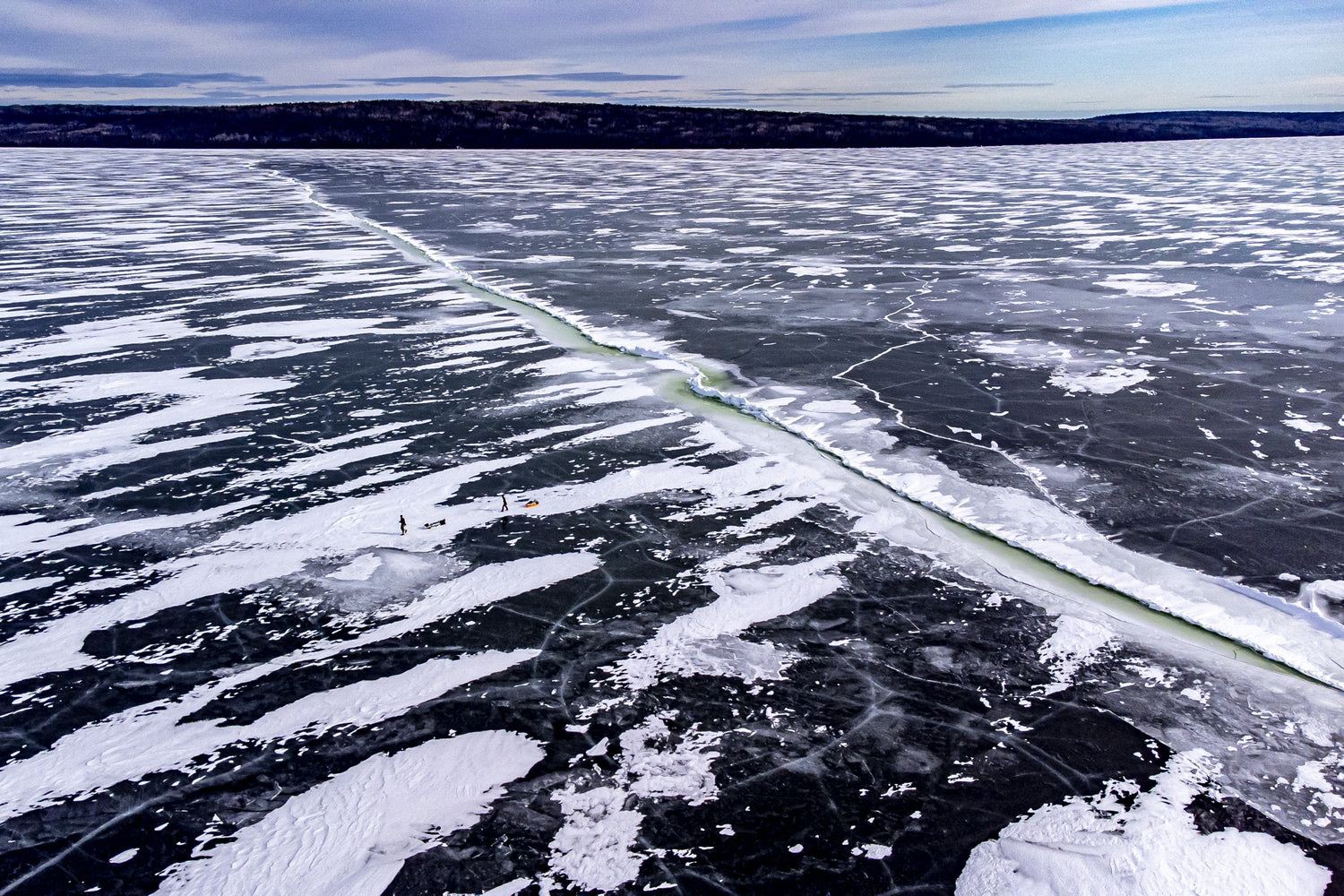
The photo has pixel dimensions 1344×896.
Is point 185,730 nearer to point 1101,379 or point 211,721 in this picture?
point 211,721

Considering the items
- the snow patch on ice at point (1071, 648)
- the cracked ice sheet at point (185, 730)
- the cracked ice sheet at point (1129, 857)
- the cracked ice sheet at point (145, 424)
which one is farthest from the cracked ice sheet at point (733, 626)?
the cracked ice sheet at point (145, 424)

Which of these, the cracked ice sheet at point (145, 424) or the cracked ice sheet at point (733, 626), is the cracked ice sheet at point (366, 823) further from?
the cracked ice sheet at point (145, 424)

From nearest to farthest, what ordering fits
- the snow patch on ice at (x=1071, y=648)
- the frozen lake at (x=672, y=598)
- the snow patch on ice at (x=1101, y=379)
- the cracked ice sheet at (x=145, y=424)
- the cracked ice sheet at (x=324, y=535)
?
1. the frozen lake at (x=672, y=598)
2. the snow patch on ice at (x=1071, y=648)
3. the cracked ice sheet at (x=324, y=535)
4. the cracked ice sheet at (x=145, y=424)
5. the snow patch on ice at (x=1101, y=379)

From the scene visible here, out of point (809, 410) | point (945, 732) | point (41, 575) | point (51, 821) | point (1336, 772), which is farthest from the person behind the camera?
point (809, 410)

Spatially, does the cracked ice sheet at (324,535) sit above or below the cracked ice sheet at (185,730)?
above

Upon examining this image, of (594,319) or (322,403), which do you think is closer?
(322,403)

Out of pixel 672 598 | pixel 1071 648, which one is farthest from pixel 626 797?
pixel 1071 648

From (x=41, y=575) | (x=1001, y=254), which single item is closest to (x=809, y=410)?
(x=41, y=575)

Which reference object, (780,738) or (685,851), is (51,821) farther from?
(780,738)
